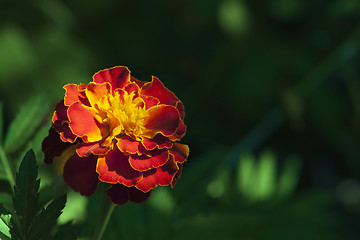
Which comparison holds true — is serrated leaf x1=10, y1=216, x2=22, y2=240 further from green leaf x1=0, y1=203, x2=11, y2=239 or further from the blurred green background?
the blurred green background

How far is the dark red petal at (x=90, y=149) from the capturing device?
0.34 metres

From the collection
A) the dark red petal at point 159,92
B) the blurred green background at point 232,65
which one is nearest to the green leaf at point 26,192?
the dark red petal at point 159,92

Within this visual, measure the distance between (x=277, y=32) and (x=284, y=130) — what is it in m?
0.32

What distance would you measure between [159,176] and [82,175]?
0.05 m

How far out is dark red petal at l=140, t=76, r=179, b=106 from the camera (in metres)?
0.39

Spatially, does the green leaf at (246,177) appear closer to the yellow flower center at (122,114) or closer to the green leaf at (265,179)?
the green leaf at (265,179)

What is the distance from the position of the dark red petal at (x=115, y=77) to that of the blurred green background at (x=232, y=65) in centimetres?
88

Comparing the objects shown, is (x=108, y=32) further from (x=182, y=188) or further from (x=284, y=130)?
(x=182, y=188)

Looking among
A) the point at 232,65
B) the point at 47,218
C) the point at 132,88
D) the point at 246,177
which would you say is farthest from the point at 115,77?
the point at 232,65

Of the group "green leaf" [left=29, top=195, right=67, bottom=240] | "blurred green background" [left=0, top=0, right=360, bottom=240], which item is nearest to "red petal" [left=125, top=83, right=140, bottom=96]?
"green leaf" [left=29, top=195, right=67, bottom=240]

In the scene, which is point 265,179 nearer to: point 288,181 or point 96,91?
point 288,181

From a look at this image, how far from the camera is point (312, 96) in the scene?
1.44 meters

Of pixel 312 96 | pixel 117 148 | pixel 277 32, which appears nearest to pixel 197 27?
pixel 277 32

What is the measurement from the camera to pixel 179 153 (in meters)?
0.37
